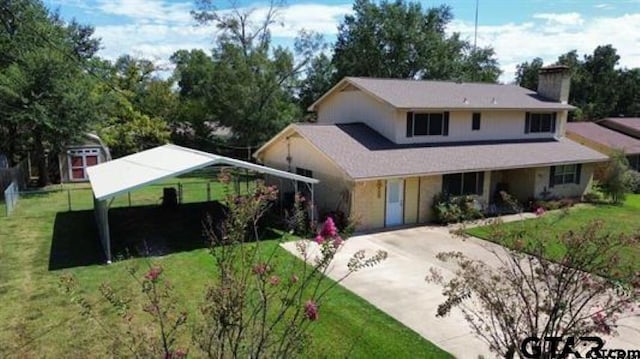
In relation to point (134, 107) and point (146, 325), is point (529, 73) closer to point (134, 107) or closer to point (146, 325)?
point (134, 107)

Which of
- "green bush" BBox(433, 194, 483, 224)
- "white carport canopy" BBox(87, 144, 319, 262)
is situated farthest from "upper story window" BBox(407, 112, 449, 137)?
"white carport canopy" BBox(87, 144, 319, 262)

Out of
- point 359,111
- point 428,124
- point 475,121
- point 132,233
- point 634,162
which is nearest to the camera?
point 132,233

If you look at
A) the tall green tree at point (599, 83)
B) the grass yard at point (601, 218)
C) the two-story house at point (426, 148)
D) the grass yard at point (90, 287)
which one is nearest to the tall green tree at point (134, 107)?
the grass yard at point (90, 287)

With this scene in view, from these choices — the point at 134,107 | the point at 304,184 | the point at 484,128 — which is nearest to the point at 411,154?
the point at 304,184

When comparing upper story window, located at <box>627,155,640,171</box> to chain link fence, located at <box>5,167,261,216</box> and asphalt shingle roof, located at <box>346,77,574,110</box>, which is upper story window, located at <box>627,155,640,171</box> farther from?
chain link fence, located at <box>5,167,261,216</box>

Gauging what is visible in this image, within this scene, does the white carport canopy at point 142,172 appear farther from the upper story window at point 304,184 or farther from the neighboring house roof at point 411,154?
the upper story window at point 304,184
